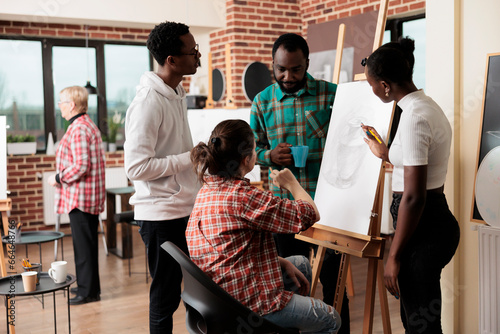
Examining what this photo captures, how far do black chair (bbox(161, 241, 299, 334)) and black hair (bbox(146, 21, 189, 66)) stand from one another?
3.06ft

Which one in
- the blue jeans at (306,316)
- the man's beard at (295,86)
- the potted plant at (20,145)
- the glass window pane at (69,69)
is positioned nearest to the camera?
the blue jeans at (306,316)

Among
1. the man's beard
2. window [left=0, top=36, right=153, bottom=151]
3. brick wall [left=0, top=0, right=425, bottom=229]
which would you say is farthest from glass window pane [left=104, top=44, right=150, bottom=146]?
the man's beard

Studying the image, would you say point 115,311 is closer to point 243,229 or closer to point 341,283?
point 341,283

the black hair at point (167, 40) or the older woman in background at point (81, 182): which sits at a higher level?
the black hair at point (167, 40)

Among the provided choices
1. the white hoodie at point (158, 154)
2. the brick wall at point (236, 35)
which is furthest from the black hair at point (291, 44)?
the brick wall at point (236, 35)

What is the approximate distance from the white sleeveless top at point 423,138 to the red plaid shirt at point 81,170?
7.99 ft

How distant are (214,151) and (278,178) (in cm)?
32

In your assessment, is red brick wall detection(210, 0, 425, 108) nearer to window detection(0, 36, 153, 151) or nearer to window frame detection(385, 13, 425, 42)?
window frame detection(385, 13, 425, 42)

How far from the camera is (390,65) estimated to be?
2.00m

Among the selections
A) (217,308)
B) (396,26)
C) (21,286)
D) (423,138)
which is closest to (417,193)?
(423,138)

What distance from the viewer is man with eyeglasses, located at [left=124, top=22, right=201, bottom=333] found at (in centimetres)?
230

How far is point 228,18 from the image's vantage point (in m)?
6.14

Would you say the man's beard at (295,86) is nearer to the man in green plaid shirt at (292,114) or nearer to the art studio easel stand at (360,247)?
the man in green plaid shirt at (292,114)

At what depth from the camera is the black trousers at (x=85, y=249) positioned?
12.5 feet
